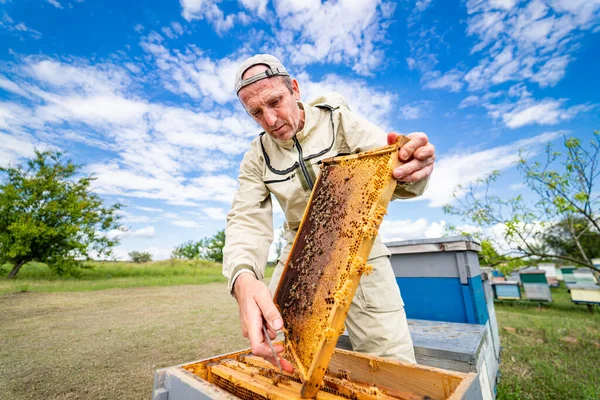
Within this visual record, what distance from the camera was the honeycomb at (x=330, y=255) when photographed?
0.89 meters

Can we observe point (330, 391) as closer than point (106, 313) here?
Yes

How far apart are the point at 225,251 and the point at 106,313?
5.32m

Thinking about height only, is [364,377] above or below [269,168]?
below

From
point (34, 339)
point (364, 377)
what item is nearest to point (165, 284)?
point (34, 339)

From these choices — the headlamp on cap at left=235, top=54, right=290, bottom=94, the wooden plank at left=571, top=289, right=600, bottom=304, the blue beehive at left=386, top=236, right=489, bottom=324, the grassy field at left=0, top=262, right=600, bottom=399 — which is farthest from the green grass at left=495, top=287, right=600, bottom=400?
the headlamp on cap at left=235, top=54, right=290, bottom=94

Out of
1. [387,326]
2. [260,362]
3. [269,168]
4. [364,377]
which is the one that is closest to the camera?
[364,377]

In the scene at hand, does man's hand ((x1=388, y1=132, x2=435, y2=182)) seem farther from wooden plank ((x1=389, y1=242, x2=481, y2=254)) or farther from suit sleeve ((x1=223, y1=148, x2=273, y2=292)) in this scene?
wooden plank ((x1=389, y1=242, x2=481, y2=254))

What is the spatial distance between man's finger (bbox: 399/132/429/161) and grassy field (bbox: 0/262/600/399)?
9.54 ft

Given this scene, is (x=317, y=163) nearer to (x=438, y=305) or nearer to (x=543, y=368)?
(x=438, y=305)

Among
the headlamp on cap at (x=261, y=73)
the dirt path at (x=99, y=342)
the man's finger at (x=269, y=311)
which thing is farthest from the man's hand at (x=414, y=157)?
the dirt path at (x=99, y=342)

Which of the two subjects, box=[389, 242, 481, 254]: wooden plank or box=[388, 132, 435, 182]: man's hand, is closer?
box=[388, 132, 435, 182]: man's hand

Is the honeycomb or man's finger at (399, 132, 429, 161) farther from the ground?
man's finger at (399, 132, 429, 161)

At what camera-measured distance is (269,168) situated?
177 centimetres

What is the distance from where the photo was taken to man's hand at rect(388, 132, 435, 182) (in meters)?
1.04
